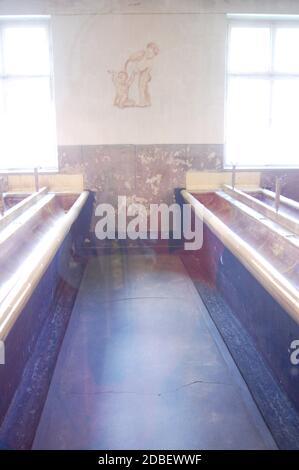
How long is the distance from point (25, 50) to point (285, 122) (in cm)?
367

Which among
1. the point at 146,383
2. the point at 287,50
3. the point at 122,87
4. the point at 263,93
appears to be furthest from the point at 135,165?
the point at 146,383

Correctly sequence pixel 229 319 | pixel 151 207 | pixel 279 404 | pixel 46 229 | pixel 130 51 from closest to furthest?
pixel 279 404
pixel 229 319
pixel 46 229
pixel 130 51
pixel 151 207

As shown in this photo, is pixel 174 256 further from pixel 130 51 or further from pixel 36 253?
pixel 36 253

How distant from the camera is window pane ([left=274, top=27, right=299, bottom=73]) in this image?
6.02 meters

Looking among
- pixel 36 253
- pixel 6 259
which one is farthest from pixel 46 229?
pixel 36 253

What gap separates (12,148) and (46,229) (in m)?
2.47

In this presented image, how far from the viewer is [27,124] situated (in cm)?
620

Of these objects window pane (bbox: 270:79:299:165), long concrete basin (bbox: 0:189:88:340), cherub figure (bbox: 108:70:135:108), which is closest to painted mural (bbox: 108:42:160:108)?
cherub figure (bbox: 108:70:135:108)

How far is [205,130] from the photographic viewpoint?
6051 mm

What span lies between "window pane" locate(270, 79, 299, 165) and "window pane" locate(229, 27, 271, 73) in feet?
1.17

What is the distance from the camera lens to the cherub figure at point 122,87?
5.86m

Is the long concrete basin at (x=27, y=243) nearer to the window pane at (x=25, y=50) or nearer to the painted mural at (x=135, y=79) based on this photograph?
the painted mural at (x=135, y=79)

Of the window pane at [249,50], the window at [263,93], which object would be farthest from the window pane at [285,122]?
the window pane at [249,50]

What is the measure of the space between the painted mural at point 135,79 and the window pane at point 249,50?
1070mm
